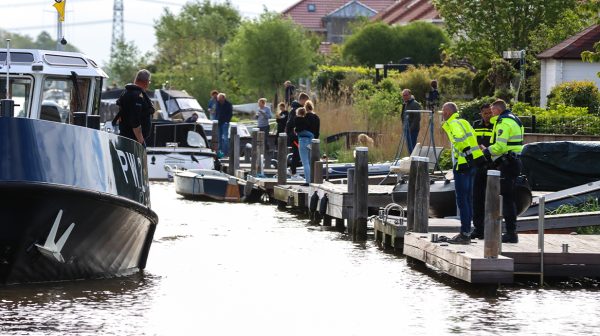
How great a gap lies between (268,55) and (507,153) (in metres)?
50.2

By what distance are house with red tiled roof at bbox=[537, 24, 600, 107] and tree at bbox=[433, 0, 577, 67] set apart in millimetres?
3434

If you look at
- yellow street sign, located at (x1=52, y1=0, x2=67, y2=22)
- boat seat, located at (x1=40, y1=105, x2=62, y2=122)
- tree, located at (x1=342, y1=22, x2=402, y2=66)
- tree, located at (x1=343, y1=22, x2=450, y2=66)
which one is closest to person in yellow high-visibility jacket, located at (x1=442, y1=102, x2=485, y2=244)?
boat seat, located at (x1=40, y1=105, x2=62, y2=122)

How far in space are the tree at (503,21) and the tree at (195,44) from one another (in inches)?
750

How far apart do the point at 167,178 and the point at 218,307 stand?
21.5 meters

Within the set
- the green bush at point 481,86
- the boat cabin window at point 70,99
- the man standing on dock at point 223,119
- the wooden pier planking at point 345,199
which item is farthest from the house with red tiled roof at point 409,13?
the boat cabin window at point 70,99

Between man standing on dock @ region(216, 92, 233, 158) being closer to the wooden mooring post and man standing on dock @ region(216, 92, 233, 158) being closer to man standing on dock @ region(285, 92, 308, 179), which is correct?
the wooden mooring post

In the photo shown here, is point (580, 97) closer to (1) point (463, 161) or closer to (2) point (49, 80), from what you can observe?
(1) point (463, 161)

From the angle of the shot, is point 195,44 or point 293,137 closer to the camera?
point 293,137

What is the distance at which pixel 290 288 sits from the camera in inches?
675

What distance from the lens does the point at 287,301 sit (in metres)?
16.1

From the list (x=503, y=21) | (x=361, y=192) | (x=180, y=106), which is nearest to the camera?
(x=361, y=192)

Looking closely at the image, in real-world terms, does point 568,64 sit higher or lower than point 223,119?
higher

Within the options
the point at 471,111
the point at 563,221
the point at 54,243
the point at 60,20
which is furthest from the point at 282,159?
the point at 54,243

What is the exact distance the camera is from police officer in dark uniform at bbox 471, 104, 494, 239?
59.3 ft
